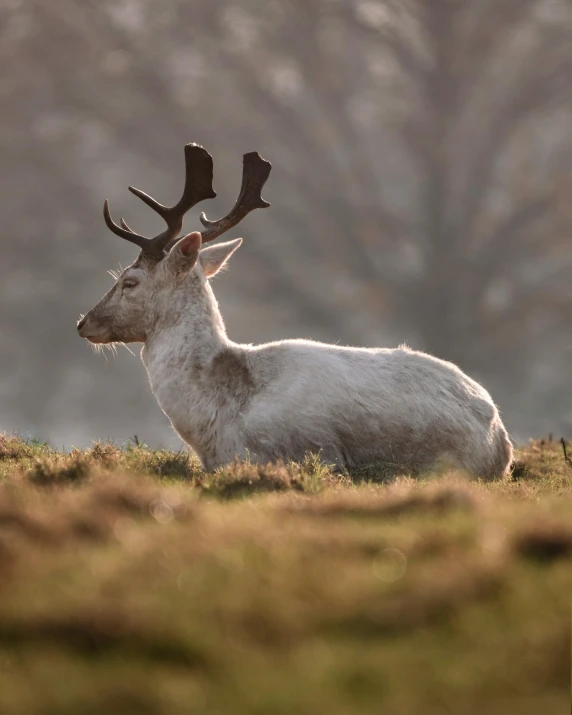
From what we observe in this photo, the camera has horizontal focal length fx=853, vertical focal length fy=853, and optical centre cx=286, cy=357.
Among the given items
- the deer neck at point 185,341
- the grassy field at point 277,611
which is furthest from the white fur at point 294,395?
the grassy field at point 277,611

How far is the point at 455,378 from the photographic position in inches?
419

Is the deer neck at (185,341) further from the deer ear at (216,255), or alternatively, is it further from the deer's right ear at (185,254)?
the deer ear at (216,255)

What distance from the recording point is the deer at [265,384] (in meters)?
9.61

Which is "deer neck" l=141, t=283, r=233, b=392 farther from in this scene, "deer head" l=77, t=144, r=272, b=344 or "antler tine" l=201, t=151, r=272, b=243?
"antler tine" l=201, t=151, r=272, b=243

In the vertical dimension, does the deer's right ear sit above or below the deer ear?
below

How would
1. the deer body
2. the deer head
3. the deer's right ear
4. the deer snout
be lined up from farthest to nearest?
1. the deer snout
2. the deer head
3. the deer's right ear
4. the deer body

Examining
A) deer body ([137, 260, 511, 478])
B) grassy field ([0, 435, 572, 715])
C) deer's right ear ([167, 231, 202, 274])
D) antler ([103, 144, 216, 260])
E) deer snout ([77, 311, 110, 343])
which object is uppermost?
antler ([103, 144, 216, 260])

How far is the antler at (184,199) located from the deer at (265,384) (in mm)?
15

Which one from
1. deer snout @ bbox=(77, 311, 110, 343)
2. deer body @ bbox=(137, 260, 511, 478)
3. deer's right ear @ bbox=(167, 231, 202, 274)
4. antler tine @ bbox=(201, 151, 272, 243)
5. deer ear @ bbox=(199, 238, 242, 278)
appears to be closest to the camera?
deer body @ bbox=(137, 260, 511, 478)

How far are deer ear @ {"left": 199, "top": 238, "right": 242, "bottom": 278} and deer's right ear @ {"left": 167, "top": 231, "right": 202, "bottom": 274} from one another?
68 centimetres

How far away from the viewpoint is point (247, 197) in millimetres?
11594

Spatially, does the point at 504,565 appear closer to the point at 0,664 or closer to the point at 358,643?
the point at 358,643

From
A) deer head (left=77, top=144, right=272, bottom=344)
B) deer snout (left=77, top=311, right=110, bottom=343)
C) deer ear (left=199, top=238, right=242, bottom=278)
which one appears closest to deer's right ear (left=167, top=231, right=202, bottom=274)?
deer head (left=77, top=144, right=272, bottom=344)

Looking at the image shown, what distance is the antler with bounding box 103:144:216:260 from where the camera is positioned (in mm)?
10852
